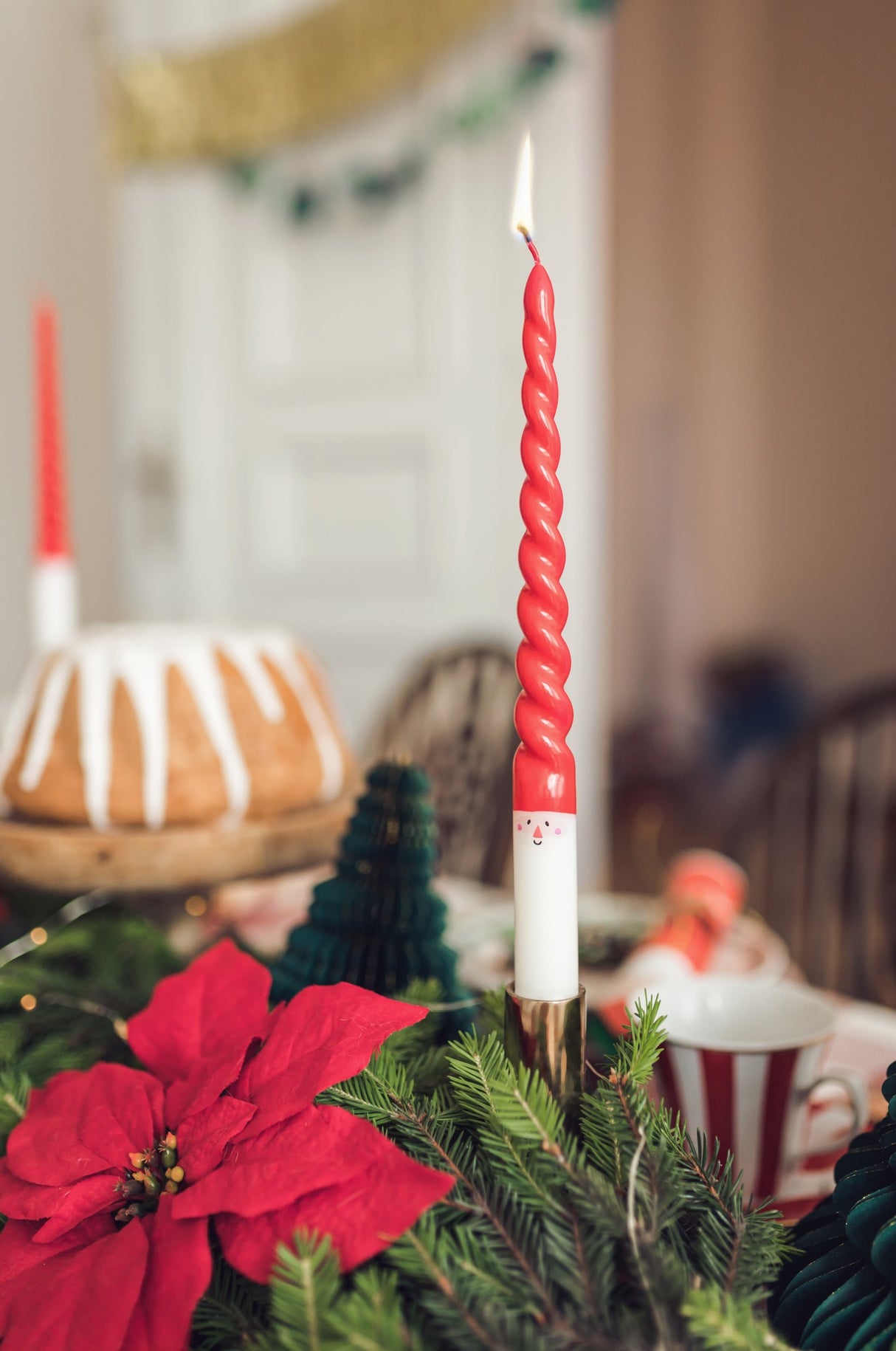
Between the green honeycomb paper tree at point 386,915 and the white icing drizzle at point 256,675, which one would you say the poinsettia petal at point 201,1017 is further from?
the white icing drizzle at point 256,675

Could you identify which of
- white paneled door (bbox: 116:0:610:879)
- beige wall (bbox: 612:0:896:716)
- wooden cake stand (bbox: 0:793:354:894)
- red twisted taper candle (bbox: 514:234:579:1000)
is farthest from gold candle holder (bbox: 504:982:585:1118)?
beige wall (bbox: 612:0:896:716)

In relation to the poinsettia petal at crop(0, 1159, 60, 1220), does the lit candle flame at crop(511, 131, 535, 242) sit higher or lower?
higher

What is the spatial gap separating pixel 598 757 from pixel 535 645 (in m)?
1.76

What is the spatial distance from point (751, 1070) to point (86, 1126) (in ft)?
0.87

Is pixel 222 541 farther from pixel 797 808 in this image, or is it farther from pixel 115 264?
pixel 797 808

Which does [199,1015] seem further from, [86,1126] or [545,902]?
[545,902]

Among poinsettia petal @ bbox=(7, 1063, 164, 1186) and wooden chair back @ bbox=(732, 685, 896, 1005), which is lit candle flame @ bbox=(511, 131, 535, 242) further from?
wooden chair back @ bbox=(732, 685, 896, 1005)

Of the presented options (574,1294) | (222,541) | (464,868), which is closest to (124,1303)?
(574,1294)

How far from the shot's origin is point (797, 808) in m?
1.24

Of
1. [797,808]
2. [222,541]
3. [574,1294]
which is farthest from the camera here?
[222,541]

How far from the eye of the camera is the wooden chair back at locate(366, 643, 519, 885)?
4.05 feet

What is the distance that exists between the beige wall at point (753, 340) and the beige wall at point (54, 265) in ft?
6.13

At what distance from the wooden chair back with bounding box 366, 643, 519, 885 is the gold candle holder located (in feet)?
2.80

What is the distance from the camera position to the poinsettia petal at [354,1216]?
269 millimetres
